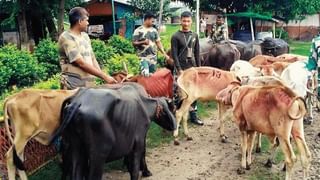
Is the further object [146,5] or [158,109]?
[146,5]

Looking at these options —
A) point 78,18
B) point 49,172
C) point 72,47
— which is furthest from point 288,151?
point 49,172

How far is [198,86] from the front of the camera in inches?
302

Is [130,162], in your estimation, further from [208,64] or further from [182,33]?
[208,64]

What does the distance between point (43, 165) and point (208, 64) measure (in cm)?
611

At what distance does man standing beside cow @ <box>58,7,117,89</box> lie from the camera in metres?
5.16

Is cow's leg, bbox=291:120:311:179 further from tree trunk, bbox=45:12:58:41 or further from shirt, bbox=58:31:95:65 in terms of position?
tree trunk, bbox=45:12:58:41

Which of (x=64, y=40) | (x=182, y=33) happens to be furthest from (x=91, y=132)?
(x=182, y=33)

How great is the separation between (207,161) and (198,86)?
60.6 inches

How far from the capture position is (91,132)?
4324mm

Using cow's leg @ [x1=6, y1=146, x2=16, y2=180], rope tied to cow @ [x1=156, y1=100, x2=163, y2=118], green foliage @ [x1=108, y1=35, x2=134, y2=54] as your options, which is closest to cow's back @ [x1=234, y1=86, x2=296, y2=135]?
rope tied to cow @ [x1=156, y1=100, x2=163, y2=118]

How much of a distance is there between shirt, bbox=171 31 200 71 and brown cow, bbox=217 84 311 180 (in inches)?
81.3

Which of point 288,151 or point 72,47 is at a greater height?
point 72,47

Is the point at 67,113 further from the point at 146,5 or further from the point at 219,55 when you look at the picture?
Answer: the point at 146,5

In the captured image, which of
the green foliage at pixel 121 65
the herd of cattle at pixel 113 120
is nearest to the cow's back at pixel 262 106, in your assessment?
the herd of cattle at pixel 113 120
